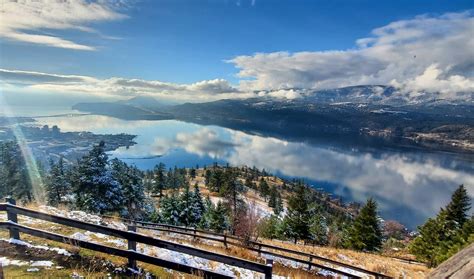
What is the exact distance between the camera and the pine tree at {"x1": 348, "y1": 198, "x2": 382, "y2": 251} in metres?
43.0

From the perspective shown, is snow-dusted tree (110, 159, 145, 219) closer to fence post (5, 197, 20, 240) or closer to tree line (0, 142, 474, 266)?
tree line (0, 142, 474, 266)

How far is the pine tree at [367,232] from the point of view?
141ft

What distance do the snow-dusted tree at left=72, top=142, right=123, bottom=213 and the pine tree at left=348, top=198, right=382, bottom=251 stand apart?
3426 cm

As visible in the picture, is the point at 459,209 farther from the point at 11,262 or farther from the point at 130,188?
the point at 130,188

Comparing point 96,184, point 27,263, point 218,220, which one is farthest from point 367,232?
point 27,263

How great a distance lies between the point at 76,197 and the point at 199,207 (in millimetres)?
19101

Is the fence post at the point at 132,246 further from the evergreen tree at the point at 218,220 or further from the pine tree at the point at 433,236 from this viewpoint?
the pine tree at the point at 433,236

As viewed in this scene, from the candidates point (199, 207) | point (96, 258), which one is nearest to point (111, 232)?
point (96, 258)

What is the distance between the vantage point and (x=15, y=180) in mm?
42875

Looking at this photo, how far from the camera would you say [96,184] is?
32.2m

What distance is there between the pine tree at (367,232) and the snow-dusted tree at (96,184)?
34255 millimetres

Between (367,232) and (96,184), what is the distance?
123 feet

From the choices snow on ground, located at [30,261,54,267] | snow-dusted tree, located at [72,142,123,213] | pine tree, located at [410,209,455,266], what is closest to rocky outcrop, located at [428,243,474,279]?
snow on ground, located at [30,261,54,267]

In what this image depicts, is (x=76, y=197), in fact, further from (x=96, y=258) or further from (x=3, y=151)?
(x=96, y=258)
